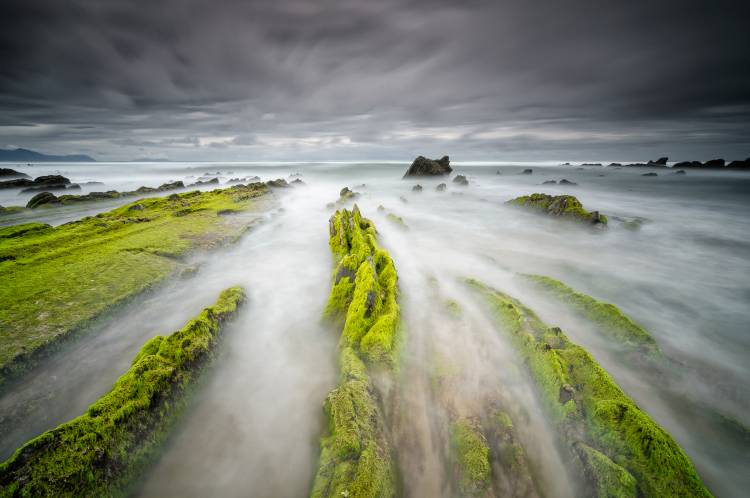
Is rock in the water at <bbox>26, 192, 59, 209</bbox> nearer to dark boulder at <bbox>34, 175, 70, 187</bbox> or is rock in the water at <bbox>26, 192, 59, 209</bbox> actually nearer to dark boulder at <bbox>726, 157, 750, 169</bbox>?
dark boulder at <bbox>34, 175, 70, 187</bbox>

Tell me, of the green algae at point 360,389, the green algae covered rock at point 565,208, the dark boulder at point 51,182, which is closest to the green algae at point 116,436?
the green algae at point 360,389

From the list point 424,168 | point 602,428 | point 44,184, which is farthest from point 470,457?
point 44,184

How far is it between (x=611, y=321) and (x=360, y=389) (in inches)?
243

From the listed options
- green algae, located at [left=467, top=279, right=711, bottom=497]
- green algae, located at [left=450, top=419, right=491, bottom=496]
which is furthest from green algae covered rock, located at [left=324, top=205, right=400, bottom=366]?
green algae, located at [left=467, top=279, right=711, bottom=497]

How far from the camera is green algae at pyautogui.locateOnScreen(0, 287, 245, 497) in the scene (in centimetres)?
285

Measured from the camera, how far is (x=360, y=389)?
4426 mm

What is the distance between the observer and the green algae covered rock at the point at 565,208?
53.8 feet

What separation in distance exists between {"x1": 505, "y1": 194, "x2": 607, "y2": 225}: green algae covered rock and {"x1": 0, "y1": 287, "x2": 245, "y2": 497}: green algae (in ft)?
65.3

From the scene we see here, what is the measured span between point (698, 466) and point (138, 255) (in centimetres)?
1436

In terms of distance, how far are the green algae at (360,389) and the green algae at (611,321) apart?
4804mm

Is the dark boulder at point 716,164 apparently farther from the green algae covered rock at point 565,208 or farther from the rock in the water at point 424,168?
the green algae covered rock at point 565,208

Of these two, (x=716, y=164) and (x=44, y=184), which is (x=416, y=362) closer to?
(x=44, y=184)

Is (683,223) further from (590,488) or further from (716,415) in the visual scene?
(590,488)

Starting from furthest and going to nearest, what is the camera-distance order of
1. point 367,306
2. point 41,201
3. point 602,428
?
point 41,201 → point 367,306 → point 602,428
